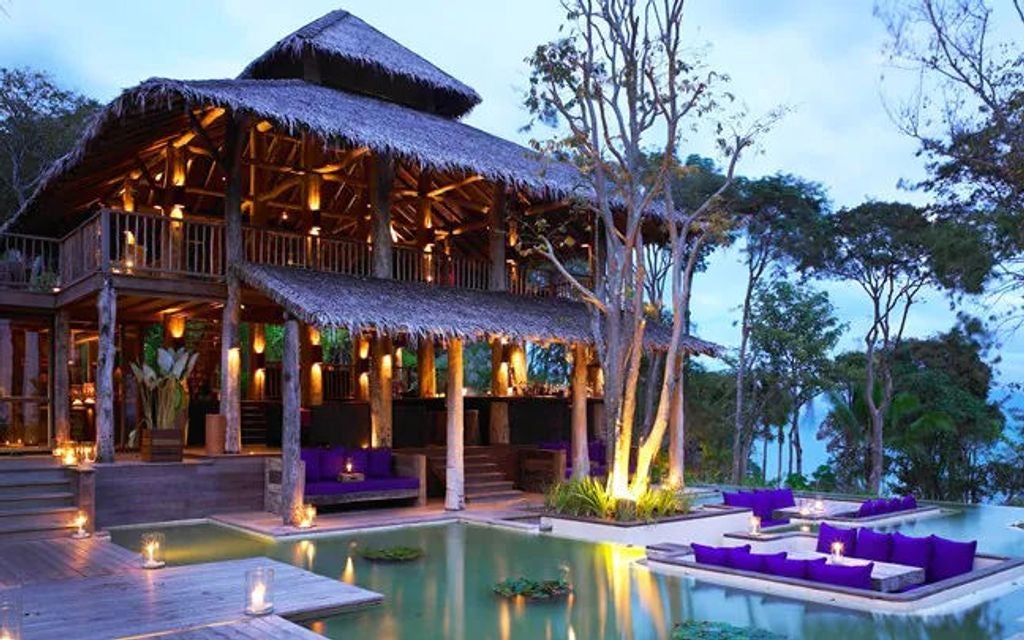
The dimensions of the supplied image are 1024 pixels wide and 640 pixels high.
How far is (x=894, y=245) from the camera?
2288 centimetres

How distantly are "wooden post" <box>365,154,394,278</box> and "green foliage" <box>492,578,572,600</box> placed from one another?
320 inches

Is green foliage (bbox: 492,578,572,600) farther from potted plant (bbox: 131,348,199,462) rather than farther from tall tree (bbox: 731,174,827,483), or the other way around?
tall tree (bbox: 731,174,827,483)

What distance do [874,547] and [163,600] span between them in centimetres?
702

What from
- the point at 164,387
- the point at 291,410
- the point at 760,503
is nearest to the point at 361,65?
the point at 164,387

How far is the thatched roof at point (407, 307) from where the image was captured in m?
13.0

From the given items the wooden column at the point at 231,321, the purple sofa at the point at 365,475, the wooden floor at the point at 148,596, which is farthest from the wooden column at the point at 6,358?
the wooden floor at the point at 148,596

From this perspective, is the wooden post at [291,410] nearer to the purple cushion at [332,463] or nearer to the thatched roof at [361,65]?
the purple cushion at [332,463]

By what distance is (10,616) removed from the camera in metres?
6.00

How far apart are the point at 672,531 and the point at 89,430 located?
12.6 meters

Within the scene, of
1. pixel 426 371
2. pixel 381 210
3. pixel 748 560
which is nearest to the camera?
pixel 748 560

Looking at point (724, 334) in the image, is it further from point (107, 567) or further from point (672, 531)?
point (107, 567)

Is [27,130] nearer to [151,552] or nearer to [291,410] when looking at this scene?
[291,410]

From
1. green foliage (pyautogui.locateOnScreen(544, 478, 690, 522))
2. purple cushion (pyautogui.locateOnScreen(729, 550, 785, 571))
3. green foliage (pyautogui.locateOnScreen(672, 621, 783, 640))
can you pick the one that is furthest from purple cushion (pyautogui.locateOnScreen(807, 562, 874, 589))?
green foliage (pyautogui.locateOnScreen(544, 478, 690, 522))

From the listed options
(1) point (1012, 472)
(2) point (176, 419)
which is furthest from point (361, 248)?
(1) point (1012, 472)
